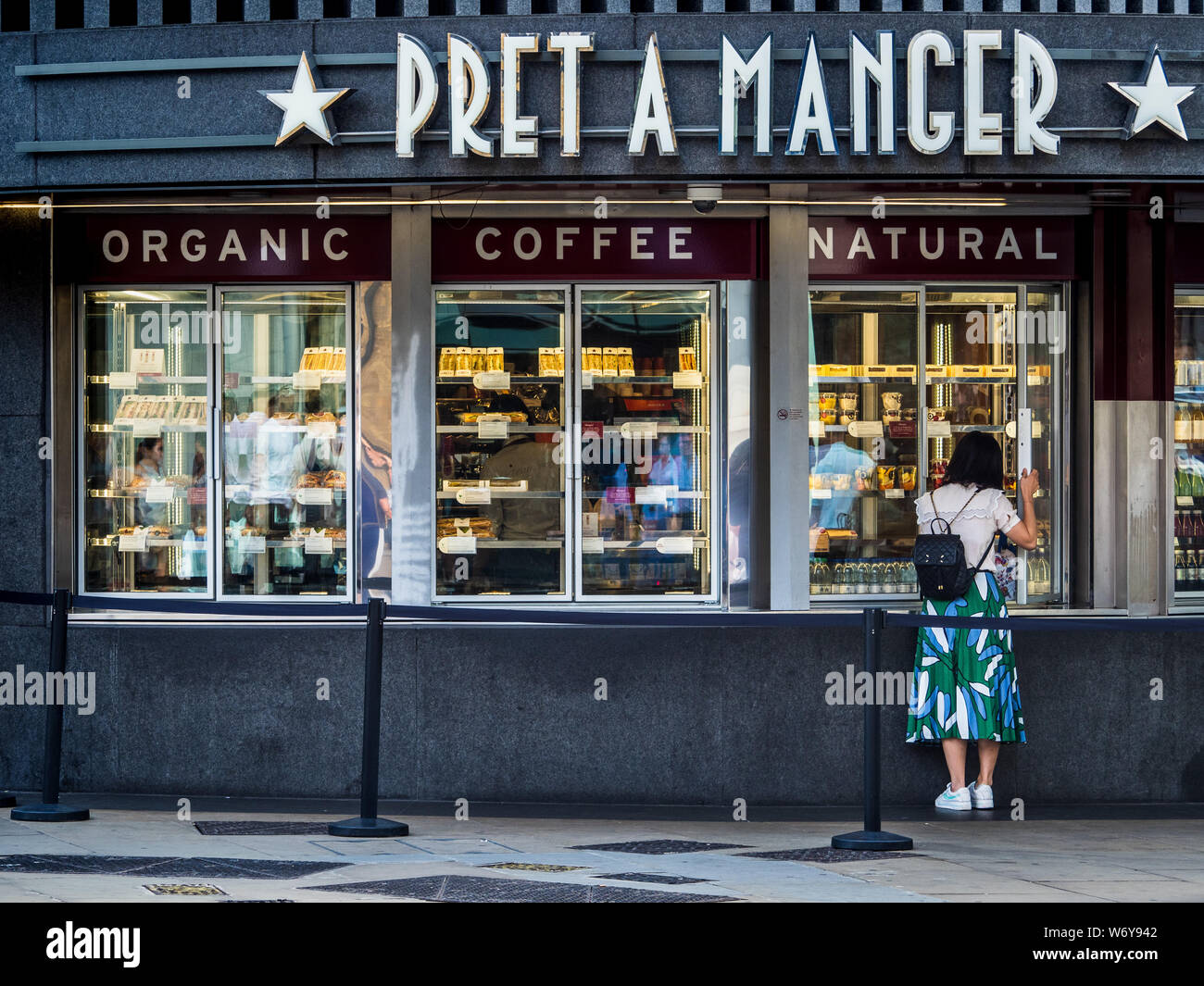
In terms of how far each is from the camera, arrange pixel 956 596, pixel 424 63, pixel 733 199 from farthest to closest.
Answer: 1. pixel 733 199
2. pixel 956 596
3. pixel 424 63

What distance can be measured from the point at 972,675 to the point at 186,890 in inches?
184

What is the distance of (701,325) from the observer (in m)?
10.2

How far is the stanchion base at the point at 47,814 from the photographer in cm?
853

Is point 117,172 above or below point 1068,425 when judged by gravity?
above

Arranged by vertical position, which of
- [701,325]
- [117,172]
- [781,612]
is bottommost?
[781,612]

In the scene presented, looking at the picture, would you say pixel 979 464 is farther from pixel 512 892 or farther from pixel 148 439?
pixel 148 439

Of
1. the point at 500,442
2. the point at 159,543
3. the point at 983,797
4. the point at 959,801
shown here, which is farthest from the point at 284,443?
the point at 983,797

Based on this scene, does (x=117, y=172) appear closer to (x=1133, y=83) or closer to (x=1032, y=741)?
(x=1133, y=83)

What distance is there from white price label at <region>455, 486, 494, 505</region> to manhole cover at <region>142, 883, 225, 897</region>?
3731mm

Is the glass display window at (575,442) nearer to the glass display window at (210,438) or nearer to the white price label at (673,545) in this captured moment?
the white price label at (673,545)

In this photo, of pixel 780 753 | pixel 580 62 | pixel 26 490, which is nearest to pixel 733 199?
pixel 580 62

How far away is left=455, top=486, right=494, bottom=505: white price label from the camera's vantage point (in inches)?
399

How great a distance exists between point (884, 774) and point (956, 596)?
123cm

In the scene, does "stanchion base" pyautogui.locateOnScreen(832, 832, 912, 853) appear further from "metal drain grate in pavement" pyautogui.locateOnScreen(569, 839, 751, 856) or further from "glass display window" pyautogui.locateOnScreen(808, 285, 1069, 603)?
"glass display window" pyautogui.locateOnScreen(808, 285, 1069, 603)
